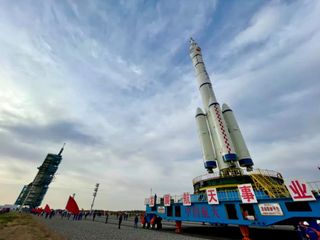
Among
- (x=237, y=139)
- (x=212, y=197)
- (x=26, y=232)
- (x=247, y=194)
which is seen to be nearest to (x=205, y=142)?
(x=237, y=139)

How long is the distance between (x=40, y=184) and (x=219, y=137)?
119 metres

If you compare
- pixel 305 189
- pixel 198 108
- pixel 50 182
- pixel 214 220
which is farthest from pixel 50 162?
pixel 305 189

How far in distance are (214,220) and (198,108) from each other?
19279mm

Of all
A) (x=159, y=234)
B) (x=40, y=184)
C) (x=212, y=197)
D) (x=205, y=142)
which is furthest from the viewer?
(x=40, y=184)

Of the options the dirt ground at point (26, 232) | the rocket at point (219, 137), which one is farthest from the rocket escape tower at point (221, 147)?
the dirt ground at point (26, 232)

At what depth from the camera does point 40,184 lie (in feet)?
359

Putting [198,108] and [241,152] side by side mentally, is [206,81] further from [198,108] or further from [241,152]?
[241,152]

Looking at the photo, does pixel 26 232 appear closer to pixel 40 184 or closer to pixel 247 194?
pixel 247 194

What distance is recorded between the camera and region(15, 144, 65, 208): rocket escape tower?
10438cm

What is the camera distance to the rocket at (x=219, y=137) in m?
26.3

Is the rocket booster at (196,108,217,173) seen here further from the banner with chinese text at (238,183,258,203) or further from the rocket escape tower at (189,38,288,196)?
the banner with chinese text at (238,183,258,203)

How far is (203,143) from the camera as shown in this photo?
97.2 feet

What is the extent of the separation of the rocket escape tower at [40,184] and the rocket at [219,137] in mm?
113869

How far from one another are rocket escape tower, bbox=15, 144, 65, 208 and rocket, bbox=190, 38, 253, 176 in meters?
114
